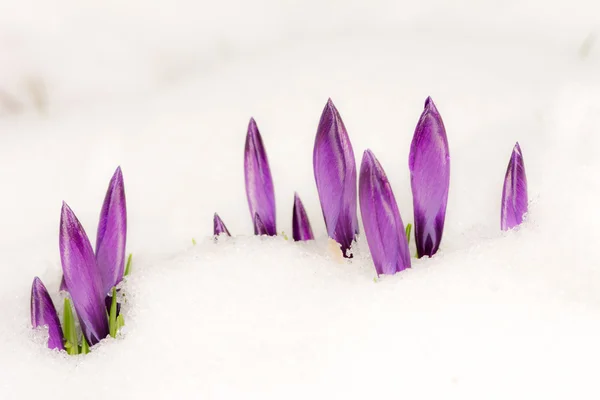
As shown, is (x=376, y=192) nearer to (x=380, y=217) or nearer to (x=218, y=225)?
(x=380, y=217)

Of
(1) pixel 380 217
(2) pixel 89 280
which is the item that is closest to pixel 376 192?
(1) pixel 380 217

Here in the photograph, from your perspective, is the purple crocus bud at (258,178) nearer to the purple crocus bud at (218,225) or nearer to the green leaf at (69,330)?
the purple crocus bud at (218,225)

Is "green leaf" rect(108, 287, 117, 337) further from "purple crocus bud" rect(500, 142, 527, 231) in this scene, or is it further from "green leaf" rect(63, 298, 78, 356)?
"purple crocus bud" rect(500, 142, 527, 231)

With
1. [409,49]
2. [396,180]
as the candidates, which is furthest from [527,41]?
[396,180]

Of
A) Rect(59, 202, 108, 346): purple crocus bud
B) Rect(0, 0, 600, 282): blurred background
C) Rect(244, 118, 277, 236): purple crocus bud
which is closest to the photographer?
Rect(59, 202, 108, 346): purple crocus bud

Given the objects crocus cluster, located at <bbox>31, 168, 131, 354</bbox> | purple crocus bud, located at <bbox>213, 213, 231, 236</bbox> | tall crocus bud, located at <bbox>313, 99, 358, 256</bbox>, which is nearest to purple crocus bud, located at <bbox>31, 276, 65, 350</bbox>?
crocus cluster, located at <bbox>31, 168, 131, 354</bbox>

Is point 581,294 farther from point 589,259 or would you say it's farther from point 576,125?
point 576,125
